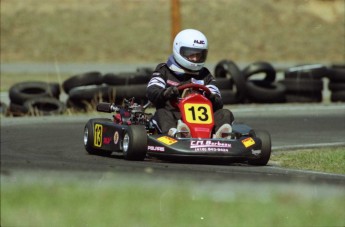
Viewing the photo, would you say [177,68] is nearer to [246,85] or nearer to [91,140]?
[91,140]

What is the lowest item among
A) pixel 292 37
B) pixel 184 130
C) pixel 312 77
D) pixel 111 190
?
pixel 292 37

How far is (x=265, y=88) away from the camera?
1645 cm

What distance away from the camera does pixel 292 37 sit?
139 ft

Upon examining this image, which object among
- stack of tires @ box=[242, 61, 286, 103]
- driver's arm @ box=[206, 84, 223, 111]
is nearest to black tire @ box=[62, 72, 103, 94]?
stack of tires @ box=[242, 61, 286, 103]

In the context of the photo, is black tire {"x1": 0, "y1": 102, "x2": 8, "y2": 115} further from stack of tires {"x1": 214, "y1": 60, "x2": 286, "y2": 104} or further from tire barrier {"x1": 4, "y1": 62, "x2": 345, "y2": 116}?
stack of tires {"x1": 214, "y1": 60, "x2": 286, "y2": 104}

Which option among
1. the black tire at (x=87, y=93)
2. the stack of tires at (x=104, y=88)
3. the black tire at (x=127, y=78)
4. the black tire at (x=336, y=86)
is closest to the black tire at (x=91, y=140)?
the stack of tires at (x=104, y=88)

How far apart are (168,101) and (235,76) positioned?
20.4 ft

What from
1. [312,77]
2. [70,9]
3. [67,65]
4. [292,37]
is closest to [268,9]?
[292,37]

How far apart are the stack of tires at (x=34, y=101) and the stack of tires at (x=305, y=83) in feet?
12.9

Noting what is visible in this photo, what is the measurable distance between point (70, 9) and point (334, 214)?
135 ft

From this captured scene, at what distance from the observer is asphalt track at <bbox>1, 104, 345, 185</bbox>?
8070mm

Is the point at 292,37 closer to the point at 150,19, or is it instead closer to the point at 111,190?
the point at 150,19

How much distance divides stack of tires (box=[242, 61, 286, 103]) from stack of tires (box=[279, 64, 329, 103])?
0.18m

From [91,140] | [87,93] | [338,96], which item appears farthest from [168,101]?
[338,96]
